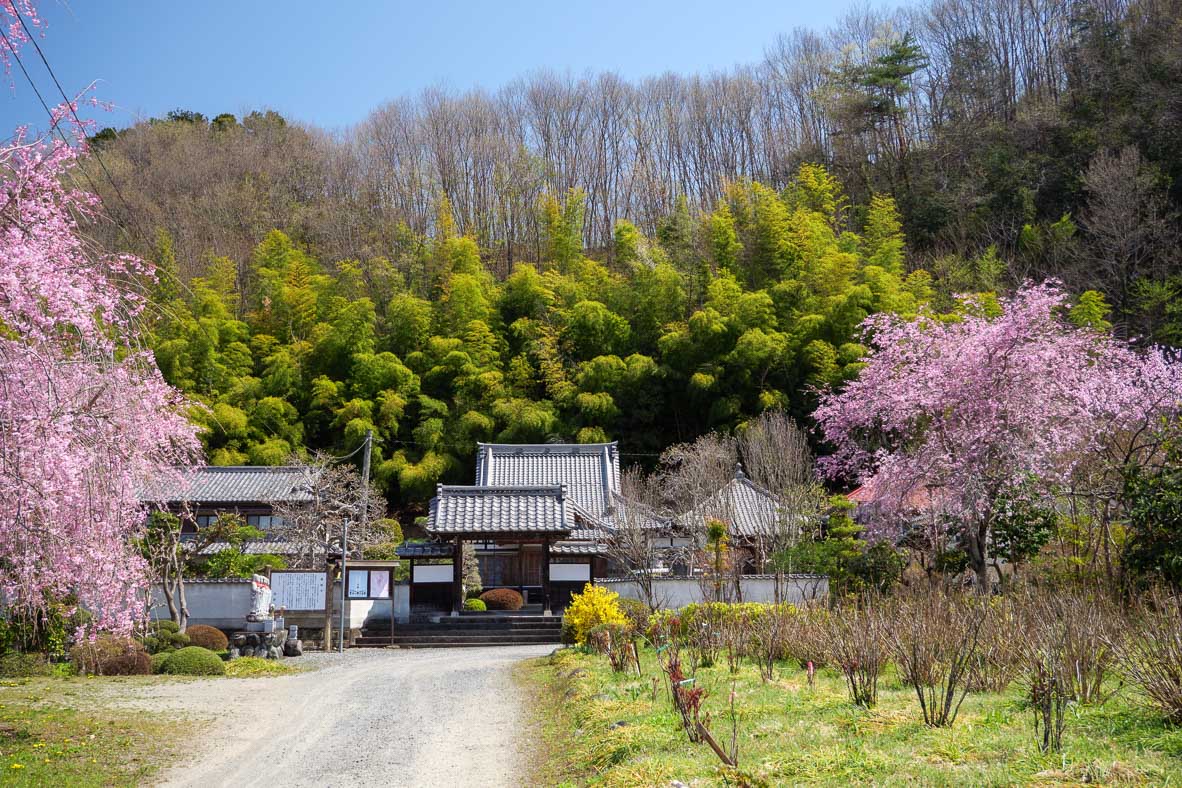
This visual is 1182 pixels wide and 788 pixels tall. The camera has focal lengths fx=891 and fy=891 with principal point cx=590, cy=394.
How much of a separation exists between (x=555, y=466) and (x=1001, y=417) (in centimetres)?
1539

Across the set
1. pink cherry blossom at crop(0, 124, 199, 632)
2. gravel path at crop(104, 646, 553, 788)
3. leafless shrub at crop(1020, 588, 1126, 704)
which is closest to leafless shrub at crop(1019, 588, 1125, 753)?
leafless shrub at crop(1020, 588, 1126, 704)

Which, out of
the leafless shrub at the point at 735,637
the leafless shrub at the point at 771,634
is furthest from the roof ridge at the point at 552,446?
the leafless shrub at the point at 771,634

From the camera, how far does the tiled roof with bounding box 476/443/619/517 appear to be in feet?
80.9

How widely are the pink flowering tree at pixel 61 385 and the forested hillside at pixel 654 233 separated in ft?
58.3

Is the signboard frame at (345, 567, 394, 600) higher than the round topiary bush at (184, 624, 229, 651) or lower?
higher

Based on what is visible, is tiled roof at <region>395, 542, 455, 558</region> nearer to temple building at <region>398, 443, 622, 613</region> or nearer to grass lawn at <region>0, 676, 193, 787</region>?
temple building at <region>398, 443, 622, 613</region>

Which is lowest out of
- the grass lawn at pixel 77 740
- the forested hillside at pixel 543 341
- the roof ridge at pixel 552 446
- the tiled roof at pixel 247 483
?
the grass lawn at pixel 77 740

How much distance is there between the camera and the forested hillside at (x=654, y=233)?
2664cm

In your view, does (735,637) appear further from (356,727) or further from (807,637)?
(356,727)

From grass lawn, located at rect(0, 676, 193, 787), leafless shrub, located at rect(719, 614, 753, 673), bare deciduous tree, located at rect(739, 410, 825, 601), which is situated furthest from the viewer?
bare deciduous tree, located at rect(739, 410, 825, 601)

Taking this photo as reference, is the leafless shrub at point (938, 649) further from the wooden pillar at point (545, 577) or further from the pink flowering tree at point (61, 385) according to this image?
the wooden pillar at point (545, 577)

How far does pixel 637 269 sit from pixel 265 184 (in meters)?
19.9

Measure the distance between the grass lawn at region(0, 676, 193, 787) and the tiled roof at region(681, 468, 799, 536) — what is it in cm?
1019

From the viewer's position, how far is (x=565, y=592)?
18.8 meters
